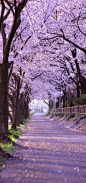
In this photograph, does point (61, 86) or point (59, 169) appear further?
point (61, 86)

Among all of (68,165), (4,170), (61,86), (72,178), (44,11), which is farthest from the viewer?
(61,86)

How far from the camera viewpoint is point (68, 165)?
404 inches

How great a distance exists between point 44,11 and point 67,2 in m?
1.62

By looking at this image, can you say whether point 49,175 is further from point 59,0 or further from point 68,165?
point 59,0

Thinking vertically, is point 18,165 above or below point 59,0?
below

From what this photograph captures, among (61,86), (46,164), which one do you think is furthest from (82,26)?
(61,86)

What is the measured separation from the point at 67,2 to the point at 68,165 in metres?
12.8

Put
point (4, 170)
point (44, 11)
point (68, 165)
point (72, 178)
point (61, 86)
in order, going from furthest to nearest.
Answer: point (61, 86)
point (44, 11)
point (68, 165)
point (4, 170)
point (72, 178)

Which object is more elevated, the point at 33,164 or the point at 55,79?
the point at 55,79

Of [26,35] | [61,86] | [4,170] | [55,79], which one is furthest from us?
[61,86]

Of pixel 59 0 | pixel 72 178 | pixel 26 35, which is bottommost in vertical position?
pixel 72 178

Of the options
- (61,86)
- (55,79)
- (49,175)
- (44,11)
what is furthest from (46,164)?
(61,86)

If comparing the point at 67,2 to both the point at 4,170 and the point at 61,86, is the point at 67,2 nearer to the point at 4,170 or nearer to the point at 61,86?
the point at 4,170

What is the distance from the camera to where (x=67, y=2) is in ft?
69.3
